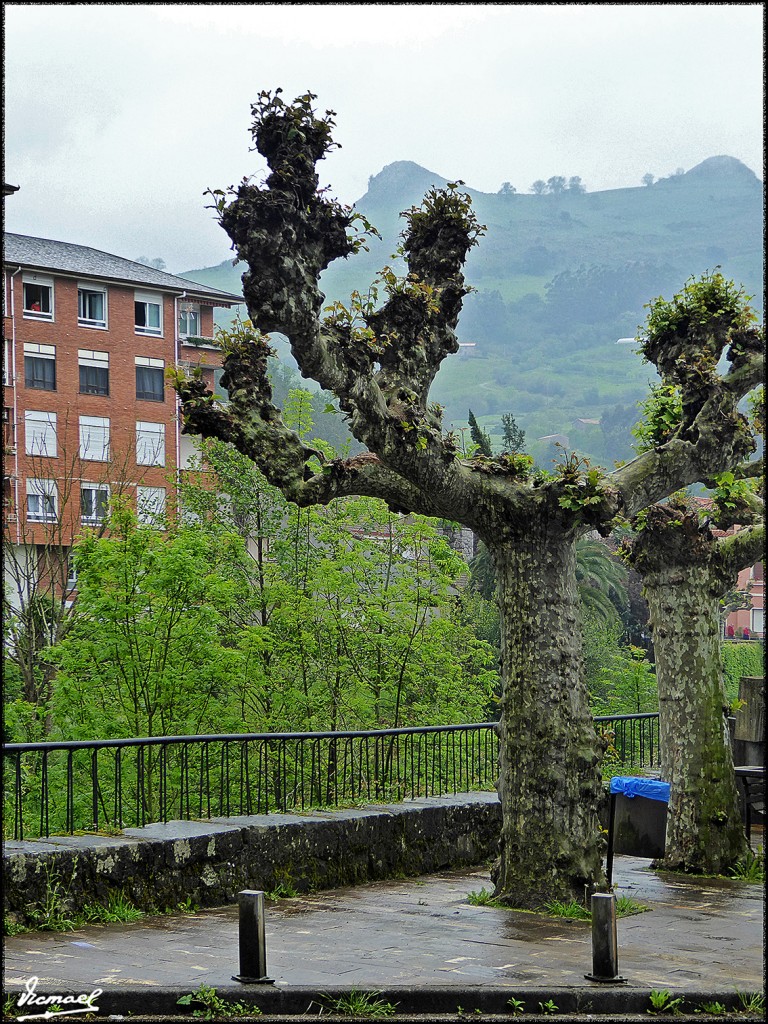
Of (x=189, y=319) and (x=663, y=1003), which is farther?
(x=189, y=319)

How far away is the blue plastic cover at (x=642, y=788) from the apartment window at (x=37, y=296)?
46187 millimetres

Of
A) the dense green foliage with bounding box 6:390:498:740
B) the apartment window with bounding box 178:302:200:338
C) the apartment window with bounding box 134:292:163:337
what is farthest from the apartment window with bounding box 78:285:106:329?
the dense green foliage with bounding box 6:390:498:740

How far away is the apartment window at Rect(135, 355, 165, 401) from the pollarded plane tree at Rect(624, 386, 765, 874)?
48.3 metres

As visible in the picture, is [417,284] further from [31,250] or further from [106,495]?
[31,250]

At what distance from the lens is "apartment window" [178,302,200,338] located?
61688 millimetres

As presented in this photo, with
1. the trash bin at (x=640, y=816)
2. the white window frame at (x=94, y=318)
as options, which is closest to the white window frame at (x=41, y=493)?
the white window frame at (x=94, y=318)

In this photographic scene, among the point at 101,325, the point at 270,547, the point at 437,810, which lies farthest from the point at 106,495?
the point at 437,810

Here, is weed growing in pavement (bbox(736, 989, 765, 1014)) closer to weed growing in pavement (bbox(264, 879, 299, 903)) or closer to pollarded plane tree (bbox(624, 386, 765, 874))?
weed growing in pavement (bbox(264, 879, 299, 903))

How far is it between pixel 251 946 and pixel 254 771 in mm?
13000

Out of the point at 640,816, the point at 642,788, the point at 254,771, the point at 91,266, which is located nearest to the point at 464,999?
the point at 642,788

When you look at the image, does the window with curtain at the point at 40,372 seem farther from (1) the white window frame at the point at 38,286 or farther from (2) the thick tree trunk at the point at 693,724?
(2) the thick tree trunk at the point at 693,724

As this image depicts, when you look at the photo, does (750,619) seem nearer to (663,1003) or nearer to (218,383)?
(218,383)

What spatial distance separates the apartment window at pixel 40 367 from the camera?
5381 centimetres

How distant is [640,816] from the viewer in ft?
42.6
